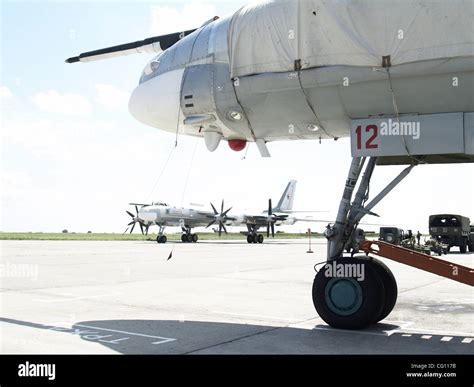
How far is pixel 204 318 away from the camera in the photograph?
340 inches

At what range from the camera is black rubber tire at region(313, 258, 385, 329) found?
23.7ft

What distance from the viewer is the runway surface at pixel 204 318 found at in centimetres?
646

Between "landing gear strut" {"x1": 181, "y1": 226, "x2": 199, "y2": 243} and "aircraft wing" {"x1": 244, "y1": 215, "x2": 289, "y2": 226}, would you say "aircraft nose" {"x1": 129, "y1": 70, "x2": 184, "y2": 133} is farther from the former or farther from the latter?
"aircraft wing" {"x1": 244, "y1": 215, "x2": 289, "y2": 226}

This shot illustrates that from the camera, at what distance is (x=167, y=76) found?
8.86m

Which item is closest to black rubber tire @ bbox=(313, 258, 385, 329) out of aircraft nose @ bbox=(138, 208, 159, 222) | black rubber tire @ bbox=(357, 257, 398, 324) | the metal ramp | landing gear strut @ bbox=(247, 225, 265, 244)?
the metal ramp

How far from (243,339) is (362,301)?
1.77m

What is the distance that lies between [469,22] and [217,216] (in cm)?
5018

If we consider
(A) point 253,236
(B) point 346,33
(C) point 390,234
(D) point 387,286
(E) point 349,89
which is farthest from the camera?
(A) point 253,236

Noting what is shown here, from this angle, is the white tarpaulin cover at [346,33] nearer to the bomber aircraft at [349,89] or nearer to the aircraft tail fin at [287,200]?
the bomber aircraft at [349,89]

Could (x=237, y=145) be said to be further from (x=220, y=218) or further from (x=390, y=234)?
(x=220, y=218)

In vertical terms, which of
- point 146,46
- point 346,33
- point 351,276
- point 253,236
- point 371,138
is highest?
point 146,46

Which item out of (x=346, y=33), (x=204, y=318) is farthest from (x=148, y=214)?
(x=346, y=33)

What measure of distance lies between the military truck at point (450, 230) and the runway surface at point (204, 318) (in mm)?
20160

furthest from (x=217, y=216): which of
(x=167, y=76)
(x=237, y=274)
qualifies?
(x=167, y=76)
